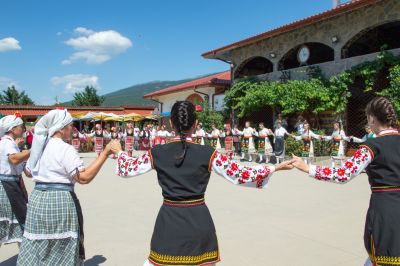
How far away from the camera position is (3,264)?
12.8ft

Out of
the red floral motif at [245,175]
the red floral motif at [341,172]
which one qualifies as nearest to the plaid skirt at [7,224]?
the red floral motif at [245,175]

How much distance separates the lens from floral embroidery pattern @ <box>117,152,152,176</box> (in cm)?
256

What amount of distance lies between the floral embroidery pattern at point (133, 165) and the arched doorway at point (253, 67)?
16.1 m

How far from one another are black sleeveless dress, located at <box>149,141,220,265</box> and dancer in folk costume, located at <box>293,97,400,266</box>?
3.36 feet

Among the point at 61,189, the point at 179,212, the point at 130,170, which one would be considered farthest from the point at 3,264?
the point at 179,212

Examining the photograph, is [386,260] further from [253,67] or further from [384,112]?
[253,67]

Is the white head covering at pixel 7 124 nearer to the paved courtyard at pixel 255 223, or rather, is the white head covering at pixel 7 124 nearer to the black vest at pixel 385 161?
the paved courtyard at pixel 255 223

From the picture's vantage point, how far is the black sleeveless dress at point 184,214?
237cm

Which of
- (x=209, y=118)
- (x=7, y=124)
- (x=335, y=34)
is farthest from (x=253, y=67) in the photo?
(x=7, y=124)

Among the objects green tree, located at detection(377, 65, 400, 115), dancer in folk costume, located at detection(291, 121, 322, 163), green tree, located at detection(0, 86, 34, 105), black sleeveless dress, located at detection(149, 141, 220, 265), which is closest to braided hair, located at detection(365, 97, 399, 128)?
black sleeveless dress, located at detection(149, 141, 220, 265)

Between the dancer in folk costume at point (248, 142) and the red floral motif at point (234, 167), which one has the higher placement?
the red floral motif at point (234, 167)

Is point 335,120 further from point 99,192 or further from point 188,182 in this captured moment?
point 188,182

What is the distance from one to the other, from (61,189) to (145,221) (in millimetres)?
2956

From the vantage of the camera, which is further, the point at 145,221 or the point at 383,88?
the point at 383,88
